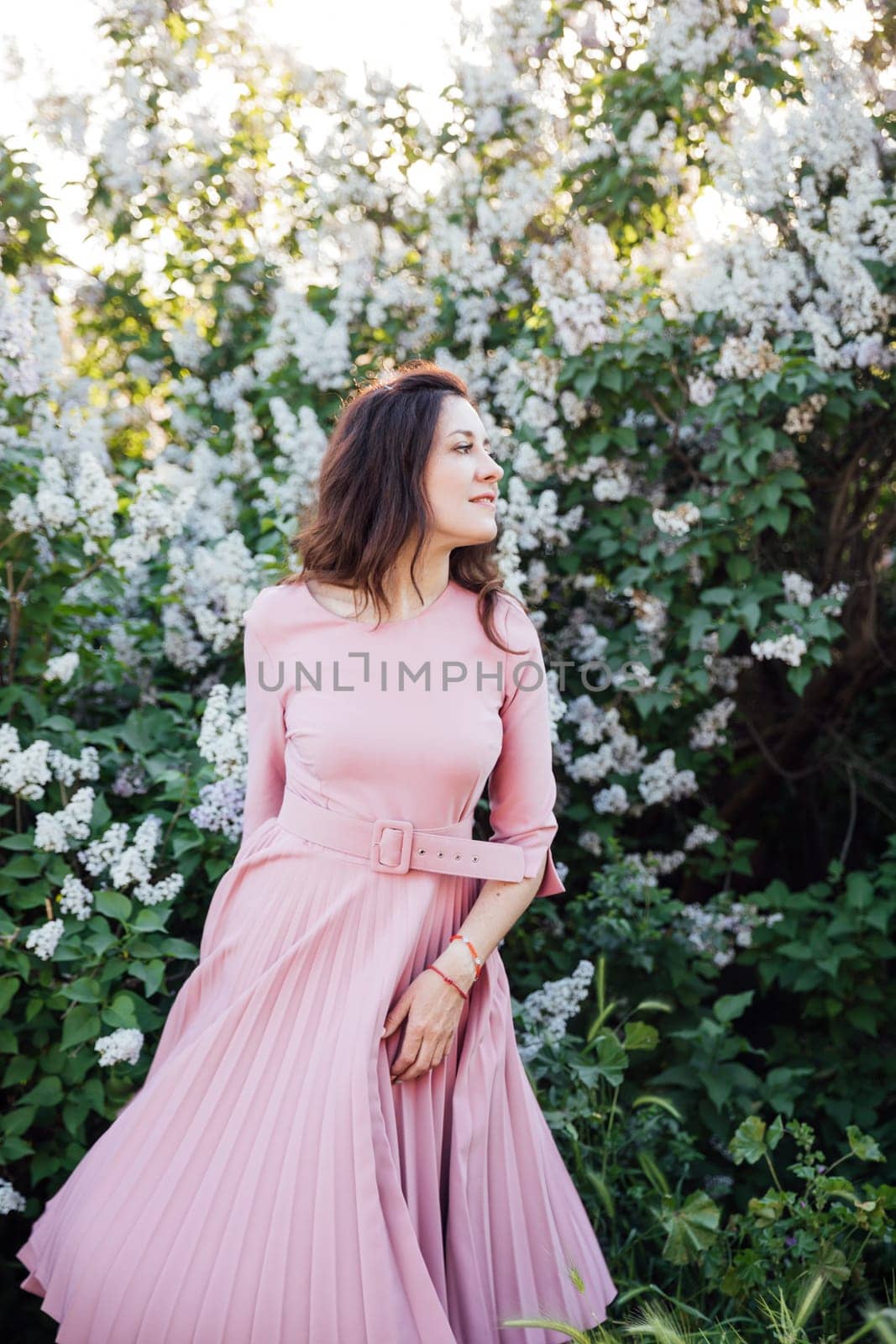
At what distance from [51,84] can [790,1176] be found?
13.1 ft

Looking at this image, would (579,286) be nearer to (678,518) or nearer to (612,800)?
(678,518)

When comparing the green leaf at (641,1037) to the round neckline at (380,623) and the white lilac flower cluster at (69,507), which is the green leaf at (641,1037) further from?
the white lilac flower cluster at (69,507)

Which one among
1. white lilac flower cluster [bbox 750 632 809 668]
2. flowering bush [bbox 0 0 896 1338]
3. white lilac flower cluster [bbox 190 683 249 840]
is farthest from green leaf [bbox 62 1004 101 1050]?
white lilac flower cluster [bbox 750 632 809 668]

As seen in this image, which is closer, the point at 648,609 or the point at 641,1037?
the point at 641,1037

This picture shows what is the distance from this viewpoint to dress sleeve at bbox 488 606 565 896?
1.86 meters

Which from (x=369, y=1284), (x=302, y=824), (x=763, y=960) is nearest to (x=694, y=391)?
(x=763, y=960)

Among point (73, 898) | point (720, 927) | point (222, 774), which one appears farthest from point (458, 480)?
point (720, 927)

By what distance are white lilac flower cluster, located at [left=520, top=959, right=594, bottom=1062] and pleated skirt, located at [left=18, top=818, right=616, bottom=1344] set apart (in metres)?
0.58

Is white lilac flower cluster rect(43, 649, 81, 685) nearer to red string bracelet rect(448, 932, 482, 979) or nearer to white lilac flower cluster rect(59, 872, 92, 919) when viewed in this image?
white lilac flower cluster rect(59, 872, 92, 919)

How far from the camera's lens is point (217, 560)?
9.29 ft

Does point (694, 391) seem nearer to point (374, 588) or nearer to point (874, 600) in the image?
point (874, 600)

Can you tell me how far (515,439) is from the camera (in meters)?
3.17

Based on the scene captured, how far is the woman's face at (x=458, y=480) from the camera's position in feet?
6.03

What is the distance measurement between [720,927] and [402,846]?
1555mm
